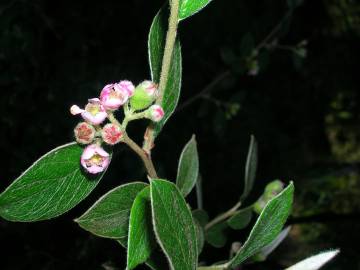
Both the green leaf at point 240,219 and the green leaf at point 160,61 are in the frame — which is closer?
the green leaf at point 160,61

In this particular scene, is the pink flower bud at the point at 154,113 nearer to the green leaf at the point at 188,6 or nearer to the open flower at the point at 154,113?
the open flower at the point at 154,113

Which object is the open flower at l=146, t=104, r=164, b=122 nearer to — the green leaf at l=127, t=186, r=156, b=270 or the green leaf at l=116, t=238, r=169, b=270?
the green leaf at l=127, t=186, r=156, b=270

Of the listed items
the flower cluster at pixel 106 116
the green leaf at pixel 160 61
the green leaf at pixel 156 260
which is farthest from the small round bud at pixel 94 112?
the green leaf at pixel 156 260

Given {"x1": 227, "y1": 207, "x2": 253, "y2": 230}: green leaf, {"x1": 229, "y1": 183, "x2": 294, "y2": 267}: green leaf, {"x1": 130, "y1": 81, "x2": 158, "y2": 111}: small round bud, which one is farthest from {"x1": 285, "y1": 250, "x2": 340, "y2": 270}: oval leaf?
{"x1": 227, "y1": 207, "x2": 253, "y2": 230}: green leaf

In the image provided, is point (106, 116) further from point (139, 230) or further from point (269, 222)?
point (269, 222)

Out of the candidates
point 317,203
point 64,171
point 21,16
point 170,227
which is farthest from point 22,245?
point 317,203

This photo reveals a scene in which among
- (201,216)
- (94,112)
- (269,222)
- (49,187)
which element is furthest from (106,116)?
(201,216)
